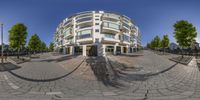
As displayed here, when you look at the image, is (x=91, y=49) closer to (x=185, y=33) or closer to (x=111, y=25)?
(x=111, y=25)

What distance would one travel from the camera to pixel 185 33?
91.3 feet

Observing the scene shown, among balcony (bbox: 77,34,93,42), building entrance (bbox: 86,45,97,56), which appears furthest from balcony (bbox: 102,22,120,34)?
building entrance (bbox: 86,45,97,56)

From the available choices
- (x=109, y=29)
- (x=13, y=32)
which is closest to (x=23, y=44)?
(x=13, y=32)

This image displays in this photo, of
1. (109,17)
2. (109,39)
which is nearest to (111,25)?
(109,17)

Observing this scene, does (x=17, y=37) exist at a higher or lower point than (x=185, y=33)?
lower

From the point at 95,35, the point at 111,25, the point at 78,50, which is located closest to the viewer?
the point at 78,50

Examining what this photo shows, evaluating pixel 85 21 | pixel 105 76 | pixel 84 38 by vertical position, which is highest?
pixel 85 21

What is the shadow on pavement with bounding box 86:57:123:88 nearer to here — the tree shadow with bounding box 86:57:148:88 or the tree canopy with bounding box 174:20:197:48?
the tree shadow with bounding box 86:57:148:88

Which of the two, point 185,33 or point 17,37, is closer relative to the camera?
point 17,37

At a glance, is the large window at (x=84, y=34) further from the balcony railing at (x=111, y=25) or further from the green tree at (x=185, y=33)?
the green tree at (x=185, y=33)

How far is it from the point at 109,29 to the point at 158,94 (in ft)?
132

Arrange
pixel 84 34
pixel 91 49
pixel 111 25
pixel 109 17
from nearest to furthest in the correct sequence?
pixel 91 49 < pixel 84 34 < pixel 109 17 < pixel 111 25

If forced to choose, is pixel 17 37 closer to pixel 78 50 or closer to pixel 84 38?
pixel 78 50

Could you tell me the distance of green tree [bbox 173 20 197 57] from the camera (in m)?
27.8
